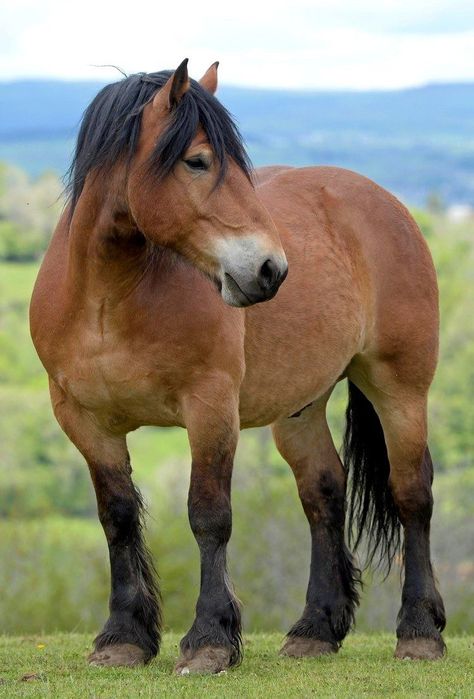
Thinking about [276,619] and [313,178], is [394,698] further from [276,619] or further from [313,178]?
[276,619]

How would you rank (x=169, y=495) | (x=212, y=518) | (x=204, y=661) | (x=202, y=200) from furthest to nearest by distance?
(x=169, y=495)
(x=212, y=518)
(x=204, y=661)
(x=202, y=200)

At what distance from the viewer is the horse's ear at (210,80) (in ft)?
20.5

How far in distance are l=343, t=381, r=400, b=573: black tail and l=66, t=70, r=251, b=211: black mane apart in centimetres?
283

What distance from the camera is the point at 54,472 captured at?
60.1 meters

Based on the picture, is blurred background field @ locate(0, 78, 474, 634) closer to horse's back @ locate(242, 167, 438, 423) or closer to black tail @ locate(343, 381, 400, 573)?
horse's back @ locate(242, 167, 438, 423)

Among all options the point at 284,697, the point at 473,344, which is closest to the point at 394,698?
the point at 284,697

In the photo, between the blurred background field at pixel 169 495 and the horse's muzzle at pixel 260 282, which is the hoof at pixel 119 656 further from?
the blurred background field at pixel 169 495

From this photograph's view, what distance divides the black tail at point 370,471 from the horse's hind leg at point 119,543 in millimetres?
2036

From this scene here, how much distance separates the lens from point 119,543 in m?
6.87

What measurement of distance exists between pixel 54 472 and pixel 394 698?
55584mm

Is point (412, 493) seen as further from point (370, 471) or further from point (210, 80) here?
point (210, 80)

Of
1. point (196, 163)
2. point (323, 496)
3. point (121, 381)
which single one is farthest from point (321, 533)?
point (196, 163)

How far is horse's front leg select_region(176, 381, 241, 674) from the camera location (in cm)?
617

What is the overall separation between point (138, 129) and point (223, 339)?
1.22 m
